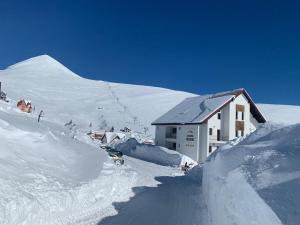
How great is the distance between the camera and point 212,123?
161 feet

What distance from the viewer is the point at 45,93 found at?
187500 mm

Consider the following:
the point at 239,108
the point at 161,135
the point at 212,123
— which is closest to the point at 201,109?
the point at 212,123

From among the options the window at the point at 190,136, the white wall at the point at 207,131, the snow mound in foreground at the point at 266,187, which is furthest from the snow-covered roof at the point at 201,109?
the snow mound in foreground at the point at 266,187

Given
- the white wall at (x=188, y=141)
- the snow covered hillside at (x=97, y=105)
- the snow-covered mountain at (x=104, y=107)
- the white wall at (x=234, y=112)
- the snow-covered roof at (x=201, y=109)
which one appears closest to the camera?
the snow-covered roof at (x=201, y=109)

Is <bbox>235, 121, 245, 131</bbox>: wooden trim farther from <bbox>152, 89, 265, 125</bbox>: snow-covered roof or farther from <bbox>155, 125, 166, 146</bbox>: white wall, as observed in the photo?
<bbox>155, 125, 166, 146</bbox>: white wall

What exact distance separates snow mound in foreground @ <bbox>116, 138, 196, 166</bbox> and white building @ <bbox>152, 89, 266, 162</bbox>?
2695 millimetres

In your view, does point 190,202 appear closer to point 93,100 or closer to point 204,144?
point 204,144

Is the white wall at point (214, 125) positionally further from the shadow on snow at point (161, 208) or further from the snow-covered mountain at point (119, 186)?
the shadow on snow at point (161, 208)

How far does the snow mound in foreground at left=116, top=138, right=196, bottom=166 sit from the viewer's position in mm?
46666

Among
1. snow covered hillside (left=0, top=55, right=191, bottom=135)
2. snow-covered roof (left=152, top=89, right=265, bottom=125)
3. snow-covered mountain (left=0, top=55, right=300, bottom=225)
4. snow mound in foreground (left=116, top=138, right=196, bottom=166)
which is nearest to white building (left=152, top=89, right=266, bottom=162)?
snow-covered roof (left=152, top=89, right=265, bottom=125)

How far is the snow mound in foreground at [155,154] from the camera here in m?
46.7

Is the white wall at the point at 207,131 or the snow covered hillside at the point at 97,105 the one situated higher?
the snow covered hillside at the point at 97,105

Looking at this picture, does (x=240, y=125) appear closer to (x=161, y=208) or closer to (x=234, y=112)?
(x=234, y=112)

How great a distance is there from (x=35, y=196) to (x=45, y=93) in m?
182
